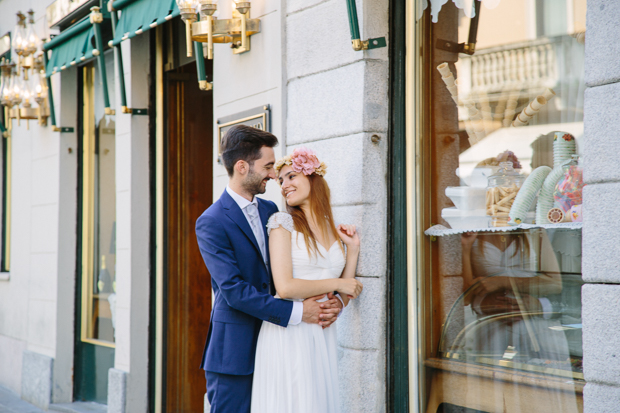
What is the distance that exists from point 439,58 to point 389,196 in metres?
0.84

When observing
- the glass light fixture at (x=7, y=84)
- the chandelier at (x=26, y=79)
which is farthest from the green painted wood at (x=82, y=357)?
the glass light fixture at (x=7, y=84)

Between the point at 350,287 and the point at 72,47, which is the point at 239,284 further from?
the point at 72,47

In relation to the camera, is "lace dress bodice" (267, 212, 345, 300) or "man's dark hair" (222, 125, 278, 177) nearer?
"lace dress bodice" (267, 212, 345, 300)

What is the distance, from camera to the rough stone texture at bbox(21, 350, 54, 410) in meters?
7.61

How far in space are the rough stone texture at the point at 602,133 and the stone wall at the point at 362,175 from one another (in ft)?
4.47

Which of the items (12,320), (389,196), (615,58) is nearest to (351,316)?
(389,196)

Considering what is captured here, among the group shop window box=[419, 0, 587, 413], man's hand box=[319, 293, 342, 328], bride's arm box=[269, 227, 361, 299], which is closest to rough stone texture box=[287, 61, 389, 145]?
shop window box=[419, 0, 587, 413]

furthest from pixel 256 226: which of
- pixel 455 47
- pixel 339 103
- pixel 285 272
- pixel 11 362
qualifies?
pixel 11 362

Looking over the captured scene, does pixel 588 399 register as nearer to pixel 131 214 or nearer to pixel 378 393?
pixel 378 393

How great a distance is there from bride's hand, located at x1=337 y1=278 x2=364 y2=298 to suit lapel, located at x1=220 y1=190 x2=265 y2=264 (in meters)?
0.45

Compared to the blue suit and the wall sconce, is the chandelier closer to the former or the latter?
the wall sconce

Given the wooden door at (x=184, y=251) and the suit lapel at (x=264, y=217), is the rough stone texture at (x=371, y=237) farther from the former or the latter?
the wooden door at (x=184, y=251)

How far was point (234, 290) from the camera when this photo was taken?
134 inches

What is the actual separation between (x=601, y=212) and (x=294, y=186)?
1536mm
